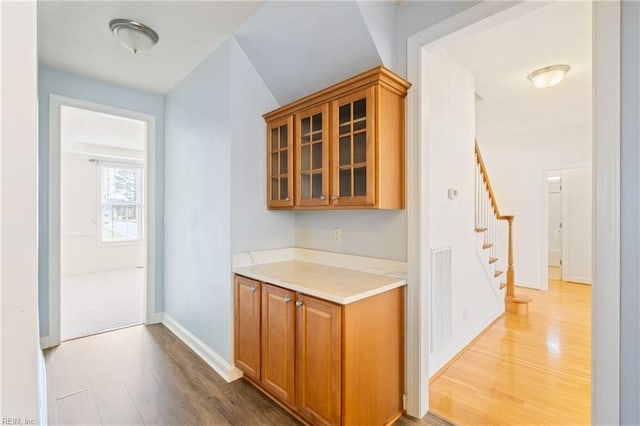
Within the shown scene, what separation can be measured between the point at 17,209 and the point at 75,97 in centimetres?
353

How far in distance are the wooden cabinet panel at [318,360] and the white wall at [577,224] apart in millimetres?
6272

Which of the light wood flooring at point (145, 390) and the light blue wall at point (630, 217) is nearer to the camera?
the light blue wall at point (630, 217)

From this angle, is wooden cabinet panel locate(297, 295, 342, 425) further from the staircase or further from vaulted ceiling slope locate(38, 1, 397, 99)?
the staircase

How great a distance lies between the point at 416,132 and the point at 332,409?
5.68 feet

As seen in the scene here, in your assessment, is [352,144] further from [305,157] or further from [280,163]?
[280,163]

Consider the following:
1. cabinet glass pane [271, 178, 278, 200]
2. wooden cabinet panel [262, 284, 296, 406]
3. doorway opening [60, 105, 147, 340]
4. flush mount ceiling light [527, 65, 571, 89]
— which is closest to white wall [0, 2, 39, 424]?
wooden cabinet panel [262, 284, 296, 406]

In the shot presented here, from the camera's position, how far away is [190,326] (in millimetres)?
2957

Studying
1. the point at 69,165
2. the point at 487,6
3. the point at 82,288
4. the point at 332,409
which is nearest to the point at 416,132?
the point at 487,6

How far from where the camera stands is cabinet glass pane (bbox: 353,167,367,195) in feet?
6.07

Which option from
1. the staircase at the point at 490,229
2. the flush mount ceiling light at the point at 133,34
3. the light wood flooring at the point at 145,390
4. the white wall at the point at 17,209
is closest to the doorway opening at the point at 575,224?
the staircase at the point at 490,229

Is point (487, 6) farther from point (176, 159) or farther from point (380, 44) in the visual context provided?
point (176, 159)

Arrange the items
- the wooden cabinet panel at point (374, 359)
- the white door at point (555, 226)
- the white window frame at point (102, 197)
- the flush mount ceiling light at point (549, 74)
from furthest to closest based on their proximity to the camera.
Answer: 1. the white window frame at point (102, 197)
2. the white door at point (555, 226)
3. the flush mount ceiling light at point (549, 74)
4. the wooden cabinet panel at point (374, 359)

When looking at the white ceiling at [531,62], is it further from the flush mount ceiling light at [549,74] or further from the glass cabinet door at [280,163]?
the glass cabinet door at [280,163]

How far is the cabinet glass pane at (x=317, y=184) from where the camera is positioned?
2.15 metres
